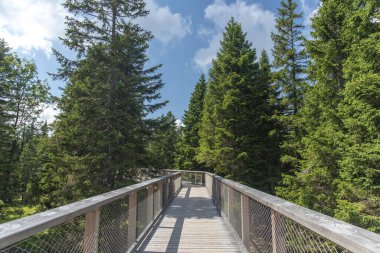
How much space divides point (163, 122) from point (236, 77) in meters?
6.26

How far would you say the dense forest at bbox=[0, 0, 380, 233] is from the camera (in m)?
8.59

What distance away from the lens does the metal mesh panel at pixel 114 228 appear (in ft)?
12.6

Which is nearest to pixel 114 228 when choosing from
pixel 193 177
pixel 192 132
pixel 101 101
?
pixel 101 101

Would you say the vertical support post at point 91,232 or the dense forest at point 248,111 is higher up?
the dense forest at point 248,111

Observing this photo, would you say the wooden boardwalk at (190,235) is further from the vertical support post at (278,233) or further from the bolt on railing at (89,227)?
the vertical support post at (278,233)

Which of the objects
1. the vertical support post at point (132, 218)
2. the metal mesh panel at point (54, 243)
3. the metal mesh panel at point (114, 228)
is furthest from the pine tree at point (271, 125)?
the metal mesh panel at point (54, 243)

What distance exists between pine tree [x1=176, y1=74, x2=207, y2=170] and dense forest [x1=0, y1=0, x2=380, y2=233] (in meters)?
13.2

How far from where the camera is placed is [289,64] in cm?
1792

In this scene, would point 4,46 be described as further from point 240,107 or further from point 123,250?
point 123,250

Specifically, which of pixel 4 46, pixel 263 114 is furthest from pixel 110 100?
pixel 4 46

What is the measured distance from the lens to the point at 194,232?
664 cm

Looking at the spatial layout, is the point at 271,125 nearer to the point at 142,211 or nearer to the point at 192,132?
the point at 142,211

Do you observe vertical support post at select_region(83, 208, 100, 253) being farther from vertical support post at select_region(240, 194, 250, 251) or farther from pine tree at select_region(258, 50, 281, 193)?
pine tree at select_region(258, 50, 281, 193)

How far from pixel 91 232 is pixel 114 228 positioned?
121 centimetres
